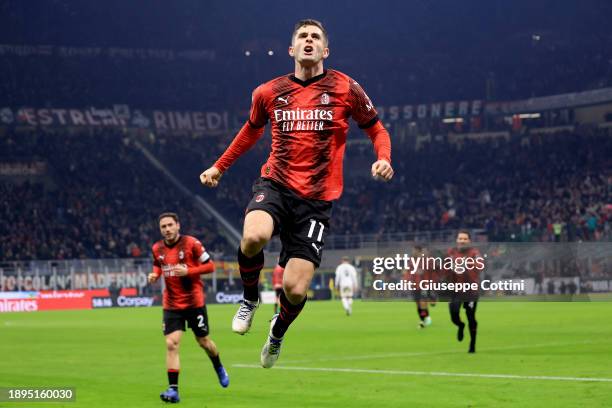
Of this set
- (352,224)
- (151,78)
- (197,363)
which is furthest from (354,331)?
(151,78)

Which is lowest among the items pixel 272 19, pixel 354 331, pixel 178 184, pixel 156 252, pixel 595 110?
pixel 354 331

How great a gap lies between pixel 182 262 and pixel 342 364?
647cm

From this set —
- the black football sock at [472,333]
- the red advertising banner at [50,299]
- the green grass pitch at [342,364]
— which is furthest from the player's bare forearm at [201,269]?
the red advertising banner at [50,299]

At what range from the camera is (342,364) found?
21.7 meters

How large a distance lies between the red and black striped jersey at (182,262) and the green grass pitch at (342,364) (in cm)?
149

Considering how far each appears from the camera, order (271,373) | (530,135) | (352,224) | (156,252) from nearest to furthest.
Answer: (156,252) → (271,373) → (352,224) → (530,135)

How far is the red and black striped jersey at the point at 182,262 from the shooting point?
53.3 ft

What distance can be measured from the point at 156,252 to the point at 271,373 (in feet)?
15.9

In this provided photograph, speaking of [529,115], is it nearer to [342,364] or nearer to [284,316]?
[342,364]

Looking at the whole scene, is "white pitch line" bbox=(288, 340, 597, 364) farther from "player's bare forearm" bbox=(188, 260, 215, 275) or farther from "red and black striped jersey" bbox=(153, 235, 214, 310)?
"player's bare forearm" bbox=(188, 260, 215, 275)

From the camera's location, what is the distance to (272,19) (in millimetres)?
83000

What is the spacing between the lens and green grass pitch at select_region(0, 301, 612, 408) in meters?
16.1

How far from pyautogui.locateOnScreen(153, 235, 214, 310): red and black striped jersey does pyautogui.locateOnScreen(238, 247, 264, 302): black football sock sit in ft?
22.1

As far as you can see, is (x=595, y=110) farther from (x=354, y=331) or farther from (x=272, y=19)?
(x=354, y=331)
